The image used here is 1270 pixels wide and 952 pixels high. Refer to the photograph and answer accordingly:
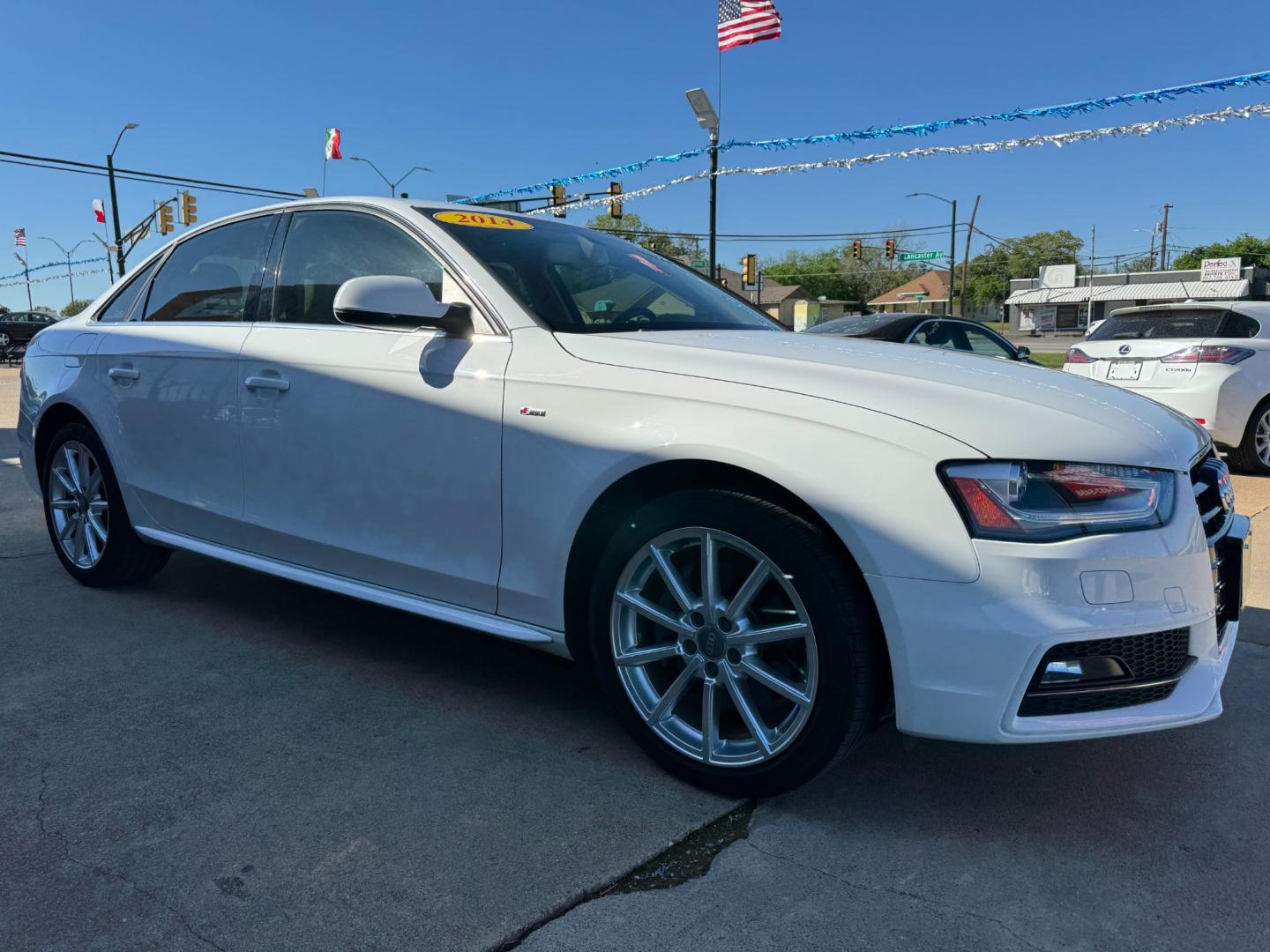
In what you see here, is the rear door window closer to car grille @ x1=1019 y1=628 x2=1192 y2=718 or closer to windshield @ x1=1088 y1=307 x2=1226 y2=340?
car grille @ x1=1019 y1=628 x2=1192 y2=718

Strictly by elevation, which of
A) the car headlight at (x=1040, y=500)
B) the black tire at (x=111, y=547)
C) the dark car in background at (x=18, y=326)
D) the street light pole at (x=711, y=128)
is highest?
the street light pole at (x=711, y=128)

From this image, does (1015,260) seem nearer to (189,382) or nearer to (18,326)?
(18,326)

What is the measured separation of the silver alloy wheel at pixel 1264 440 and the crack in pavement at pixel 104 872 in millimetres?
8461

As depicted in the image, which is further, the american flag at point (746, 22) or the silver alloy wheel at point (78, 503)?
the american flag at point (746, 22)

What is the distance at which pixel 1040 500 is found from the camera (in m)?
2.07

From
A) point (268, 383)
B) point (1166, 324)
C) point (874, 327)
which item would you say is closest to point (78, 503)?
point (268, 383)

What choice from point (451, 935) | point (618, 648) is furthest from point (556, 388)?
point (451, 935)

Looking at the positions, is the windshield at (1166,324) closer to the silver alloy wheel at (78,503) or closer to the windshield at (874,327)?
the windshield at (874,327)

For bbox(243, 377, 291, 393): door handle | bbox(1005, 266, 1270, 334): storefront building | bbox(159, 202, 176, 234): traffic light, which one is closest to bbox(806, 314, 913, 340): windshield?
bbox(243, 377, 291, 393): door handle

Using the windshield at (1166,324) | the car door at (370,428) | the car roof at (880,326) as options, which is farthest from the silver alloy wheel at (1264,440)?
the car door at (370,428)

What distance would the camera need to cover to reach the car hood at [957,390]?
83.3 inches

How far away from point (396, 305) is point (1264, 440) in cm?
777

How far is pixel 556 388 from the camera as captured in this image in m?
2.61

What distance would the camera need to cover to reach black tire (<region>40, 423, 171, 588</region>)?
4074 mm
